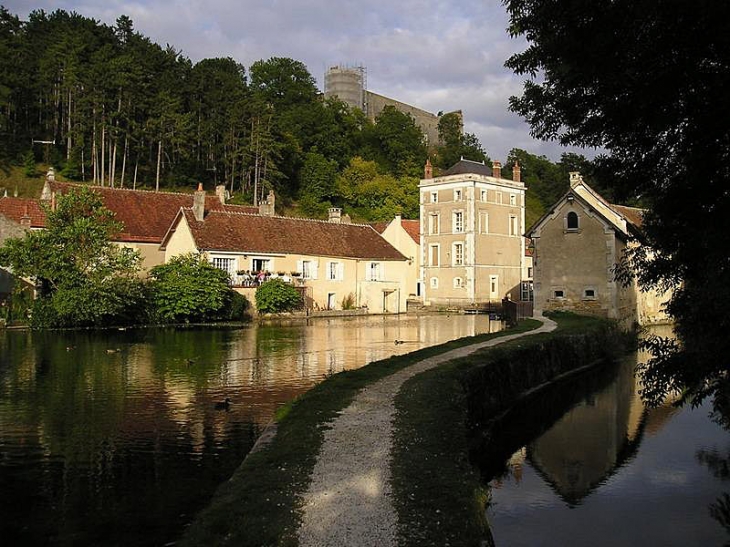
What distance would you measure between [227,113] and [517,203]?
27.0 m

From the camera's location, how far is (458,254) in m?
57.9

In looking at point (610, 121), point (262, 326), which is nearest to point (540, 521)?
point (610, 121)

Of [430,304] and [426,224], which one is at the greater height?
[426,224]

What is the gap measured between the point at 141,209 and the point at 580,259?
27.6 metres

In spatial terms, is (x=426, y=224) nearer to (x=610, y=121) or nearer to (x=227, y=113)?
(x=227, y=113)

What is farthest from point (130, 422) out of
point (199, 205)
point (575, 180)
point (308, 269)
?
point (308, 269)

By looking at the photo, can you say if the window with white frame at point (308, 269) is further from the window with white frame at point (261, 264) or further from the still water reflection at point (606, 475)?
the still water reflection at point (606, 475)

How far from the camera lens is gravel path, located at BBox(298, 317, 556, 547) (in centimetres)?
643

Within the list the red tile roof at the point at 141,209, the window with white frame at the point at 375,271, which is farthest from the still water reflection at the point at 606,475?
the window with white frame at the point at 375,271

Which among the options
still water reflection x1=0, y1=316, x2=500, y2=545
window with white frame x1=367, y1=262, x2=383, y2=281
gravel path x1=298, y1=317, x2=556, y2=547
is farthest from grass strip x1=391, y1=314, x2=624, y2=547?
window with white frame x1=367, y1=262, x2=383, y2=281

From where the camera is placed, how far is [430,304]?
2285 inches

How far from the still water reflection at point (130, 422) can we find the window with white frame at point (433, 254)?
31.3 meters

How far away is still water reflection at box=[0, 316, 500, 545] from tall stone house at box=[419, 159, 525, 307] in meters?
30.0

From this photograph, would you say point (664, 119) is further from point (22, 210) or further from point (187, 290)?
point (22, 210)
